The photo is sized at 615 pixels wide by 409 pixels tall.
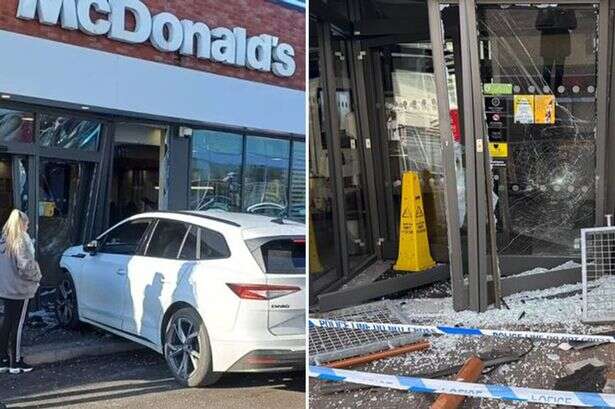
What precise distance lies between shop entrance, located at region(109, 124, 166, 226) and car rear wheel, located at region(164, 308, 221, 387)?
36cm

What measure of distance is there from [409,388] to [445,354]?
0.66 meters

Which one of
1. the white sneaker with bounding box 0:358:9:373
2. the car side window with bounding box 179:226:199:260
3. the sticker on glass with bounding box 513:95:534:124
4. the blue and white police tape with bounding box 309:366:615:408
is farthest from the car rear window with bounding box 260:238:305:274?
the sticker on glass with bounding box 513:95:534:124

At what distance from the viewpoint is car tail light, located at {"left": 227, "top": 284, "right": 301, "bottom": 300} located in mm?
2025

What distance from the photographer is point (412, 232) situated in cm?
515

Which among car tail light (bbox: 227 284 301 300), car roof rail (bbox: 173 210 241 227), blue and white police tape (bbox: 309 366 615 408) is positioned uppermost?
car roof rail (bbox: 173 210 241 227)

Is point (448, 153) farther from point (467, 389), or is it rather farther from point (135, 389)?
point (135, 389)

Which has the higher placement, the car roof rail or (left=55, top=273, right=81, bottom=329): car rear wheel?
the car roof rail

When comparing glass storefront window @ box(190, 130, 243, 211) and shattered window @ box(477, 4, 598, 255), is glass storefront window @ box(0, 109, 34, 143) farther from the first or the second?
shattered window @ box(477, 4, 598, 255)

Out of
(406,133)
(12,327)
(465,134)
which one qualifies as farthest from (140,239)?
(406,133)

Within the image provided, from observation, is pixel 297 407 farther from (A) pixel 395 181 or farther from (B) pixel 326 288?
(A) pixel 395 181

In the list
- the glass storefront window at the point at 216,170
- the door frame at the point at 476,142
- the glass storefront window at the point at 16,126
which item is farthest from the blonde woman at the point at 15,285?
the door frame at the point at 476,142

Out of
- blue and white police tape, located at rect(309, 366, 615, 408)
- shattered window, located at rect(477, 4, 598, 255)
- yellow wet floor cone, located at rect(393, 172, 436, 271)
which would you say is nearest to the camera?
blue and white police tape, located at rect(309, 366, 615, 408)

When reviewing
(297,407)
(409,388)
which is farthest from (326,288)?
(297,407)

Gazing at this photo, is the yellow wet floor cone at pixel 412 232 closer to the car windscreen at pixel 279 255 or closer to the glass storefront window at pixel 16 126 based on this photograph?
the car windscreen at pixel 279 255
